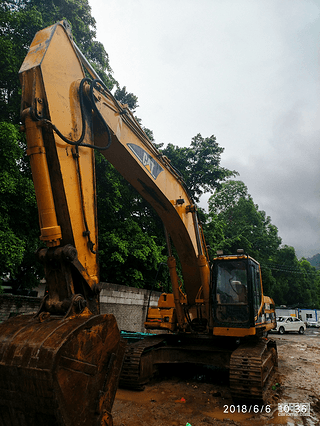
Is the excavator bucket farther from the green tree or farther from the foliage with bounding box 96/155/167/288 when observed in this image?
the green tree

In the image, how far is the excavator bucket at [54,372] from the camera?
2295mm

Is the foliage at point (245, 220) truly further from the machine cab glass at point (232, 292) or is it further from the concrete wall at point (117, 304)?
the machine cab glass at point (232, 292)

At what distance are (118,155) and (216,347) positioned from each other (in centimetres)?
445

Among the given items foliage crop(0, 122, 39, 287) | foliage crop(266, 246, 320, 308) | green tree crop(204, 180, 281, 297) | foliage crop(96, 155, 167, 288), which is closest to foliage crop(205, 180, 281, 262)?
green tree crop(204, 180, 281, 297)

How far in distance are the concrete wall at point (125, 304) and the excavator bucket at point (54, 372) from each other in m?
7.53

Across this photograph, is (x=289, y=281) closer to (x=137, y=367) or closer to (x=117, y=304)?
(x=117, y=304)

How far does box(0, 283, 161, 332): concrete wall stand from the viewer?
812 centimetres

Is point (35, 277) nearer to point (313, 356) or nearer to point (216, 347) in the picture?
point (216, 347)

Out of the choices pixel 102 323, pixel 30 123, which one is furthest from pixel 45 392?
pixel 30 123

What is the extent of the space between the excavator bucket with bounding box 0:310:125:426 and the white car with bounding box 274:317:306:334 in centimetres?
2230

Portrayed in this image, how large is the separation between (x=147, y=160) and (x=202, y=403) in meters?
4.09

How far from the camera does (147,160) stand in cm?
492
